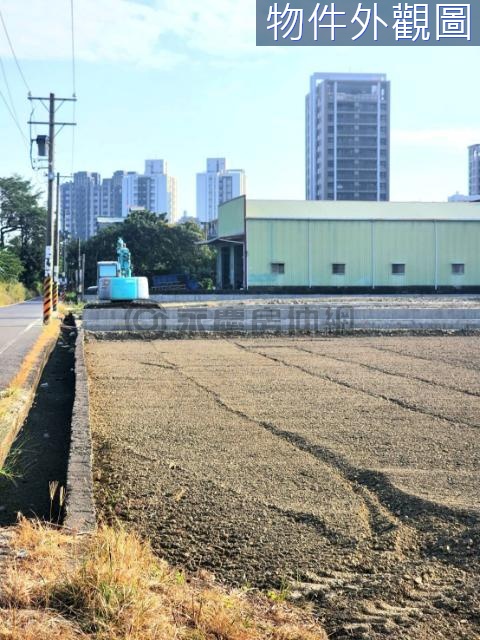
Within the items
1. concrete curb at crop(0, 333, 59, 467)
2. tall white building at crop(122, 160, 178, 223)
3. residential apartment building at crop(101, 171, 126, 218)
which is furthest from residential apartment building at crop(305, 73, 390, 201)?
concrete curb at crop(0, 333, 59, 467)

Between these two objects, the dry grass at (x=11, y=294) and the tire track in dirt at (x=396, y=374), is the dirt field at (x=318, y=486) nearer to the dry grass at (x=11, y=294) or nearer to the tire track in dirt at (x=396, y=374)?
the tire track in dirt at (x=396, y=374)

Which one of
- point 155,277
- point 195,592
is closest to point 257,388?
point 195,592

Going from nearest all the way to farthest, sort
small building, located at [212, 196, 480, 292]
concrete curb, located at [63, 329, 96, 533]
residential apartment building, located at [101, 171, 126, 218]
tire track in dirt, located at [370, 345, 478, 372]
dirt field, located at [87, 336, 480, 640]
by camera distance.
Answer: dirt field, located at [87, 336, 480, 640], concrete curb, located at [63, 329, 96, 533], tire track in dirt, located at [370, 345, 478, 372], small building, located at [212, 196, 480, 292], residential apartment building, located at [101, 171, 126, 218]

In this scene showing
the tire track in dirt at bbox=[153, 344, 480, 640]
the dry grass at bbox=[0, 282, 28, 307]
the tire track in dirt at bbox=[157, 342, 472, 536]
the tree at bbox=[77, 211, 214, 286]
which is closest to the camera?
the tire track in dirt at bbox=[153, 344, 480, 640]

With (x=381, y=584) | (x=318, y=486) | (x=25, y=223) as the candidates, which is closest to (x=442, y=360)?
(x=318, y=486)

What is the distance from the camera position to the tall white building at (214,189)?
171125mm

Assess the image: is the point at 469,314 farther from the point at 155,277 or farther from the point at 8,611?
the point at 155,277

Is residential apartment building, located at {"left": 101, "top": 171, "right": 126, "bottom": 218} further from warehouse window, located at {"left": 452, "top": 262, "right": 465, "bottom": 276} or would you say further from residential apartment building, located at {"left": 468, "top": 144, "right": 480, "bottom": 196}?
warehouse window, located at {"left": 452, "top": 262, "right": 465, "bottom": 276}

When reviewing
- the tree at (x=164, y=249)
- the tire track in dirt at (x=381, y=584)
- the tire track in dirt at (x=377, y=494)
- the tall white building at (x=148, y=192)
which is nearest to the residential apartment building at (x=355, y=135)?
the tall white building at (x=148, y=192)

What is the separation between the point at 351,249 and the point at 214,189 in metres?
127

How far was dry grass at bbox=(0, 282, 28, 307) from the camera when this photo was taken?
171 ft

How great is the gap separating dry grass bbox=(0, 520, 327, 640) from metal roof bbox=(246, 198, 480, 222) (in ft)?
159

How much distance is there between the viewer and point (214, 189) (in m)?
175

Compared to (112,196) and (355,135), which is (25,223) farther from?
(112,196)
